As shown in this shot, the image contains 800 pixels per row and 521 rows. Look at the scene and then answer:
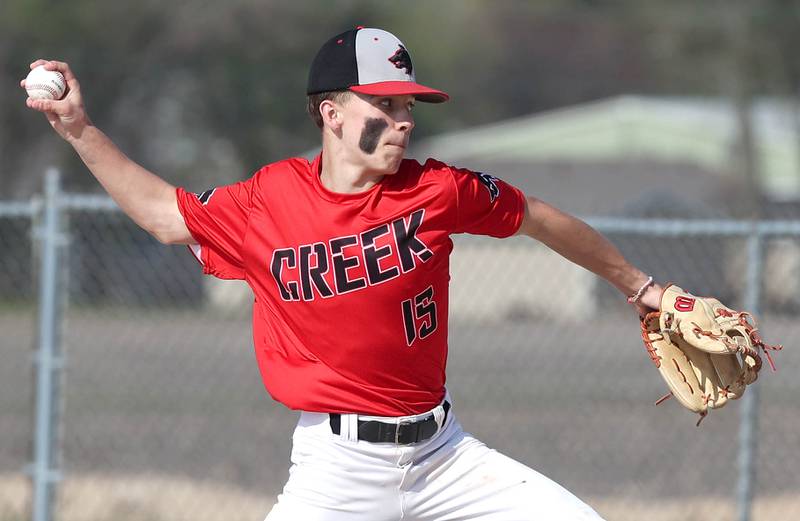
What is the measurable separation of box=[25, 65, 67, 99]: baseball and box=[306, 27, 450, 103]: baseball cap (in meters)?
0.81

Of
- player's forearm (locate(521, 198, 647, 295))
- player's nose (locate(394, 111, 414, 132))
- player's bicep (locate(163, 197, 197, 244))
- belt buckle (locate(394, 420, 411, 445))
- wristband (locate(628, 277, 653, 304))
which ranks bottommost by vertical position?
belt buckle (locate(394, 420, 411, 445))

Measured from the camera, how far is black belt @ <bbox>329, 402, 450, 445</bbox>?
3904 mm

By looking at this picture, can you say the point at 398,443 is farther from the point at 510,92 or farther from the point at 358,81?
the point at 510,92

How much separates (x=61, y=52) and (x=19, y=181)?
3.14m

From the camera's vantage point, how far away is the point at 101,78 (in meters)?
21.4

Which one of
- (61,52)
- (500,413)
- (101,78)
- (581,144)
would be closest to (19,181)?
(61,52)

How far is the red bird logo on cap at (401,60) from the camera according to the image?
3891mm

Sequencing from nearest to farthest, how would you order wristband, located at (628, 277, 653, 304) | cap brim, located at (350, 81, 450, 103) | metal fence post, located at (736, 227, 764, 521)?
cap brim, located at (350, 81, 450, 103), wristband, located at (628, 277, 653, 304), metal fence post, located at (736, 227, 764, 521)

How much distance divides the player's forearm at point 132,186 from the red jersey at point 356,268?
0.22 feet

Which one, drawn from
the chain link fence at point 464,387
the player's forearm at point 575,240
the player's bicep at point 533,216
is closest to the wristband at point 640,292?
the player's forearm at point 575,240

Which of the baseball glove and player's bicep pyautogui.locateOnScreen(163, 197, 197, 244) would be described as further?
player's bicep pyautogui.locateOnScreen(163, 197, 197, 244)

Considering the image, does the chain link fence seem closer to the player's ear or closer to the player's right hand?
the player's right hand

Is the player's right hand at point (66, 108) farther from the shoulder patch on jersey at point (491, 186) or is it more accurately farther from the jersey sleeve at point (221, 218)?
the shoulder patch on jersey at point (491, 186)

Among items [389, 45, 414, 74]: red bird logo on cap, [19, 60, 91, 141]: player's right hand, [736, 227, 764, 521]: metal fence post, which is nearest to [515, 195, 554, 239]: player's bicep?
[389, 45, 414, 74]: red bird logo on cap
